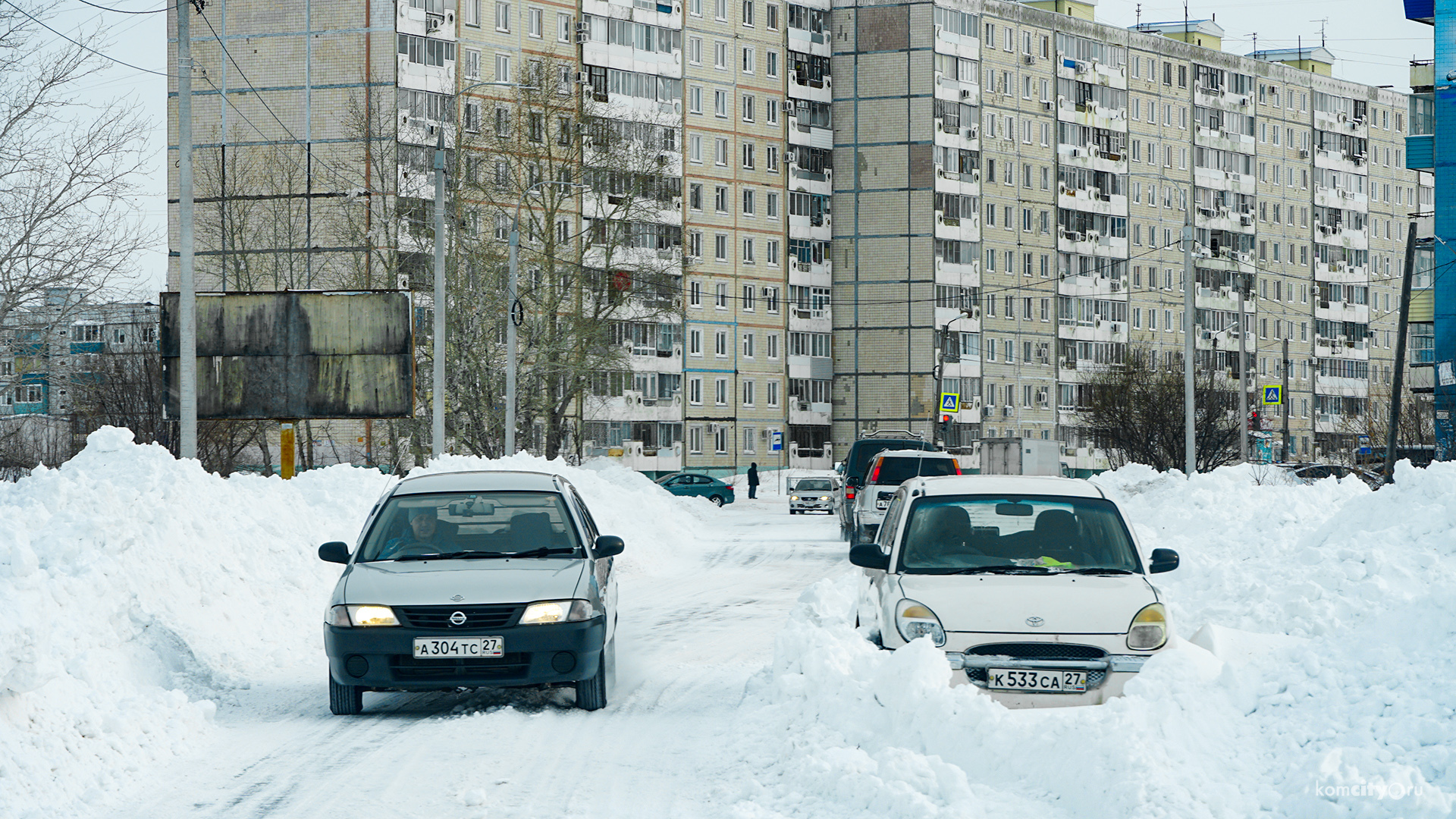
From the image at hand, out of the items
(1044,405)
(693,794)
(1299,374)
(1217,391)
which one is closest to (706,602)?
(693,794)

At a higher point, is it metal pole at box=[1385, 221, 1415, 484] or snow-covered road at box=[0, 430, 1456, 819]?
metal pole at box=[1385, 221, 1415, 484]

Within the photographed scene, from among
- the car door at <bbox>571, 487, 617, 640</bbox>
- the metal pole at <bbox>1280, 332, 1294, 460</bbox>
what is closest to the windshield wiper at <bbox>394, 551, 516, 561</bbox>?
the car door at <bbox>571, 487, 617, 640</bbox>

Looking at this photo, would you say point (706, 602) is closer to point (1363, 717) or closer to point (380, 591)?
point (380, 591)

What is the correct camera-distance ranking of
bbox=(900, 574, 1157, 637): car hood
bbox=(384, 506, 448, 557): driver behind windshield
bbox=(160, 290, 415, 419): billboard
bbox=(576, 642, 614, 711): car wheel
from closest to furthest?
bbox=(900, 574, 1157, 637): car hood, bbox=(576, 642, 614, 711): car wheel, bbox=(384, 506, 448, 557): driver behind windshield, bbox=(160, 290, 415, 419): billboard

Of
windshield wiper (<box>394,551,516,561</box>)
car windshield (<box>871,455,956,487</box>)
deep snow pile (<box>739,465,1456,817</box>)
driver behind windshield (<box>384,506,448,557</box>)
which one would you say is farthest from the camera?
car windshield (<box>871,455,956,487</box>)

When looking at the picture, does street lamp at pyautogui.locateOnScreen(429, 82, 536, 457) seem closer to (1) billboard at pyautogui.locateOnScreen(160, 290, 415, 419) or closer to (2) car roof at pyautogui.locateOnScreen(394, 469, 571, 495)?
(1) billboard at pyautogui.locateOnScreen(160, 290, 415, 419)

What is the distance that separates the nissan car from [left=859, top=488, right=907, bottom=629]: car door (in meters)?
1.65

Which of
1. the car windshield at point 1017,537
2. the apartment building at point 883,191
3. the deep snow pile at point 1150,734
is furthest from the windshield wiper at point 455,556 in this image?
the apartment building at point 883,191

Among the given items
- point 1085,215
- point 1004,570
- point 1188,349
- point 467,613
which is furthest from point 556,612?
point 1085,215

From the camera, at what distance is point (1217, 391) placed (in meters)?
61.5

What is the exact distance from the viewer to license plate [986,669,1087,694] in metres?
8.44

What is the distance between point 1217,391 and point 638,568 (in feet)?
138

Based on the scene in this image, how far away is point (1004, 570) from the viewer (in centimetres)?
927

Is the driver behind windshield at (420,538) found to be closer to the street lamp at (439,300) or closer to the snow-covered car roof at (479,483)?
the snow-covered car roof at (479,483)
